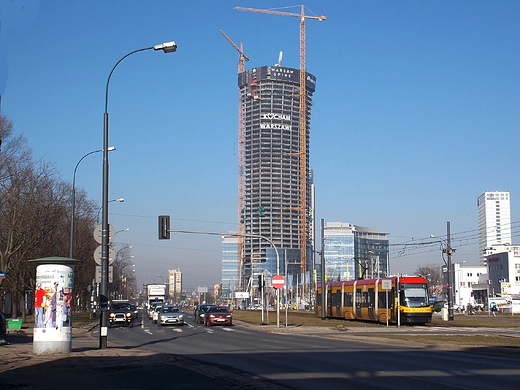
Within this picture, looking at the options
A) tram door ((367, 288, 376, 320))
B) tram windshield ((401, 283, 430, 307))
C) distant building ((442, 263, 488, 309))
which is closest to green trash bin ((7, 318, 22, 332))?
tram door ((367, 288, 376, 320))

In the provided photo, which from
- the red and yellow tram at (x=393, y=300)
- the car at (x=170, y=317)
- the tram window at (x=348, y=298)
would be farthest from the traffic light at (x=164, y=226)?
the tram window at (x=348, y=298)

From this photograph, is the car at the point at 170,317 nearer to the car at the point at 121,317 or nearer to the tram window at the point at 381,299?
the car at the point at 121,317

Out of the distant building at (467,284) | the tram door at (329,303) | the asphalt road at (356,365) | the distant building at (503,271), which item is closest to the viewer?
the asphalt road at (356,365)

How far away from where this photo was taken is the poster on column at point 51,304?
19875mm

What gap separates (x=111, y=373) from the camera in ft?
50.7

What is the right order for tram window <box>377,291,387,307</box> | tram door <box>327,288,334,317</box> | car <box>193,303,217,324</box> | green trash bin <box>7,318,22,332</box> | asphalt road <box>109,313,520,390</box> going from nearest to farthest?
1. asphalt road <box>109,313,520,390</box>
2. green trash bin <box>7,318,22,332</box>
3. tram window <box>377,291,387,307</box>
4. car <box>193,303,217,324</box>
5. tram door <box>327,288,334,317</box>

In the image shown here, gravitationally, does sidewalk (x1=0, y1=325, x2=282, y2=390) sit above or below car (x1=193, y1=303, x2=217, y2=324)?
above

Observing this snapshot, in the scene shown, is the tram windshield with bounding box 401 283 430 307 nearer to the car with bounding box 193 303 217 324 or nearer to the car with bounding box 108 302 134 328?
the car with bounding box 193 303 217 324

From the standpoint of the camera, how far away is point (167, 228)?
35500 millimetres

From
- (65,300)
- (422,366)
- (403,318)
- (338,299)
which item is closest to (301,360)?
(422,366)

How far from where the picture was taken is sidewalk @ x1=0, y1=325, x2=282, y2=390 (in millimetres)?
13375

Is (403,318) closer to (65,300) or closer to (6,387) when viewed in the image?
(65,300)

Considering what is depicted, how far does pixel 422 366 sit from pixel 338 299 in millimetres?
35911

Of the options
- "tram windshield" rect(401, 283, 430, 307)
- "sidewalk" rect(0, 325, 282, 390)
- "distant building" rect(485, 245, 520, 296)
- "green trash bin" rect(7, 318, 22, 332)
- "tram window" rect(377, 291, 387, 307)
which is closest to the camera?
"sidewalk" rect(0, 325, 282, 390)
